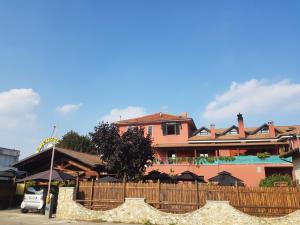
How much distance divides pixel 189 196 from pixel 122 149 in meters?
8.87

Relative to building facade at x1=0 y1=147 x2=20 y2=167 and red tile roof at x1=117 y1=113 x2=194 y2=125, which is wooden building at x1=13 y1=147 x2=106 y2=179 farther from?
building facade at x1=0 y1=147 x2=20 y2=167

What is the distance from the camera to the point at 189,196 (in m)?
15.6

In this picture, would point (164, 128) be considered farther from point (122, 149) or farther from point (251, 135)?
point (122, 149)

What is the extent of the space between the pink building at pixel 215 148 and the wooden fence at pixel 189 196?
48.2 ft

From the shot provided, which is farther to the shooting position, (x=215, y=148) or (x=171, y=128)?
(x=171, y=128)

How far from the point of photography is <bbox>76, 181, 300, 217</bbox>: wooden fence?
571 inches

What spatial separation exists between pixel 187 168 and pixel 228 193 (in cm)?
1746

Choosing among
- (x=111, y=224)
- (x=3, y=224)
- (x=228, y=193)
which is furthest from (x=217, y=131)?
(x=3, y=224)

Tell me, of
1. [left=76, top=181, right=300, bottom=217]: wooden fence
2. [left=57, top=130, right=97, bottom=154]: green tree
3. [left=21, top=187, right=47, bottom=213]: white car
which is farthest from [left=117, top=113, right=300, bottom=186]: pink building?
[left=57, top=130, right=97, bottom=154]: green tree

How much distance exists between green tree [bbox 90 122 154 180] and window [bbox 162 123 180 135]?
43.7ft

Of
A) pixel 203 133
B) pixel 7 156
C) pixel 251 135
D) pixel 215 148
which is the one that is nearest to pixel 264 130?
pixel 251 135

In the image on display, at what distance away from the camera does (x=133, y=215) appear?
50.2ft

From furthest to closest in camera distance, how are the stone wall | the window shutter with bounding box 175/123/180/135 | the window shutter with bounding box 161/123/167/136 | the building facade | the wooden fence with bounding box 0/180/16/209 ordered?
the building facade
the window shutter with bounding box 161/123/167/136
the window shutter with bounding box 175/123/180/135
the wooden fence with bounding box 0/180/16/209
the stone wall

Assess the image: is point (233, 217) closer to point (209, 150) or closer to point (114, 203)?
point (114, 203)
